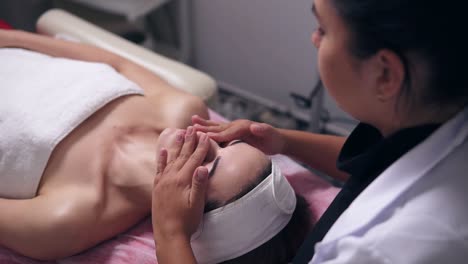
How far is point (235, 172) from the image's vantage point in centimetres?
108

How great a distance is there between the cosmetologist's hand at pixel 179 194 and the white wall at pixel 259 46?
113cm

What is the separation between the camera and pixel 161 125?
4.31 feet

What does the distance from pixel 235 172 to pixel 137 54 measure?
2.44 ft

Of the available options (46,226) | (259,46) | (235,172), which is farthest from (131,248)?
(259,46)

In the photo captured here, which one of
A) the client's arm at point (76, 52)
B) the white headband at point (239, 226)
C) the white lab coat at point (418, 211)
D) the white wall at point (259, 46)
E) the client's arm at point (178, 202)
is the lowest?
the white wall at point (259, 46)

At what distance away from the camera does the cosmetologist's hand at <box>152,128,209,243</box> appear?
98 cm

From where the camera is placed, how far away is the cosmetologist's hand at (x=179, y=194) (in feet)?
3.20

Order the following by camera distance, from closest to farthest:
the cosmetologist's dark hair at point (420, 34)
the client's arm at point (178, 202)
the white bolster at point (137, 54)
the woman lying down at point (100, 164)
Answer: the cosmetologist's dark hair at point (420, 34)
the client's arm at point (178, 202)
the woman lying down at point (100, 164)
the white bolster at point (137, 54)

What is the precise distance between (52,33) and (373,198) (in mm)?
1398

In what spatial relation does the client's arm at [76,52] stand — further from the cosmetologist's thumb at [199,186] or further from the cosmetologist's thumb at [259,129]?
the cosmetologist's thumb at [199,186]

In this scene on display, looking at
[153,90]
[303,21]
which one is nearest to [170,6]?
[303,21]

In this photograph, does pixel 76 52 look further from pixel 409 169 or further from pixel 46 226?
pixel 409 169

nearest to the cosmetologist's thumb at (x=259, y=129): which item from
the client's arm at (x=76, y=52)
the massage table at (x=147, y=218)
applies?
the massage table at (x=147, y=218)

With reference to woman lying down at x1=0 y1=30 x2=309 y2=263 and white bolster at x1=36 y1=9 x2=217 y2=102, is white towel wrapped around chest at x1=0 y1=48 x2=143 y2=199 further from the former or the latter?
white bolster at x1=36 y1=9 x2=217 y2=102
